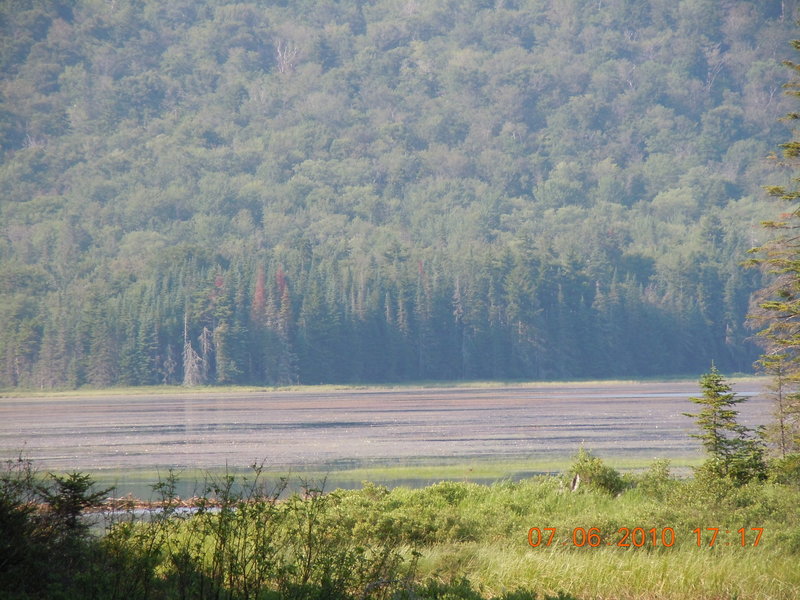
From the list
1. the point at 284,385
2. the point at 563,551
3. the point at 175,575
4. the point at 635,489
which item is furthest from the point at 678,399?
the point at 175,575

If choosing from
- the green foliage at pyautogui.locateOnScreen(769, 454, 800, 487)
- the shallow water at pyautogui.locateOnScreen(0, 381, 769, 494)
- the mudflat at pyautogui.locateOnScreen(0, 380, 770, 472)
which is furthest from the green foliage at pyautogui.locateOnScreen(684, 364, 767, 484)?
the shallow water at pyautogui.locateOnScreen(0, 381, 769, 494)

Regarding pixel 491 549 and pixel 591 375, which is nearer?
pixel 491 549

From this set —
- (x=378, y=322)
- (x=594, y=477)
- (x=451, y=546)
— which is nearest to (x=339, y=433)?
(x=594, y=477)

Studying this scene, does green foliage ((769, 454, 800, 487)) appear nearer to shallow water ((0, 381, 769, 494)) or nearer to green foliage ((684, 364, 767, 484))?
green foliage ((684, 364, 767, 484))

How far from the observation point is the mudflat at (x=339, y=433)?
123ft

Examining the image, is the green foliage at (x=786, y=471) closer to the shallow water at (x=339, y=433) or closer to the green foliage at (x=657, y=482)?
the green foliage at (x=657, y=482)

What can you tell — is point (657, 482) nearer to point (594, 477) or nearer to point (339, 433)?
point (594, 477)

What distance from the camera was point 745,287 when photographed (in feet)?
493

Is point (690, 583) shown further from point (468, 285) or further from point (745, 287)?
point (745, 287)

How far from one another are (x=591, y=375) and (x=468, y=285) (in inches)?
752

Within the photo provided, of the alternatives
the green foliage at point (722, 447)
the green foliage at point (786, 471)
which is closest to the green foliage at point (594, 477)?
the green foliage at point (722, 447)
